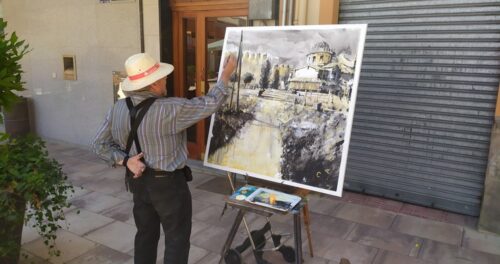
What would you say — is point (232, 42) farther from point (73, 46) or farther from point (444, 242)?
point (73, 46)

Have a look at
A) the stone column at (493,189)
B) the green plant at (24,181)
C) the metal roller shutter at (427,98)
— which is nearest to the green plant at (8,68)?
the green plant at (24,181)

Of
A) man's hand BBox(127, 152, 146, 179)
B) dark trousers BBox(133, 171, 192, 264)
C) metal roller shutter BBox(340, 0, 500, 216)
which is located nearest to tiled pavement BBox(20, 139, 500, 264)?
metal roller shutter BBox(340, 0, 500, 216)

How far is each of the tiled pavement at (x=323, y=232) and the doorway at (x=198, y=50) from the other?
143cm

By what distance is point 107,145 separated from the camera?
8.96 ft

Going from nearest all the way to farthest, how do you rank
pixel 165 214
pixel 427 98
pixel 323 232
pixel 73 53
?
pixel 165 214 → pixel 323 232 → pixel 427 98 → pixel 73 53

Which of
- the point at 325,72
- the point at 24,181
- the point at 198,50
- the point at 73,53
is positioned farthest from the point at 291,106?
the point at 73,53

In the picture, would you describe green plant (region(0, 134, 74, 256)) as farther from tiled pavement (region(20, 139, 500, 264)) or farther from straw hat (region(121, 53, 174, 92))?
straw hat (region(121, 53, 174, 92))

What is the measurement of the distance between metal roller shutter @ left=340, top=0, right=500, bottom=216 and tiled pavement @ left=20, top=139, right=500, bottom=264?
35 centimetres

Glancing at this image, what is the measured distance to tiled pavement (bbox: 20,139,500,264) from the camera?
3.54 metres

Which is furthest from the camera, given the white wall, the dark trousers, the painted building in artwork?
the white wall

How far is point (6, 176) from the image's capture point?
271 centimetres

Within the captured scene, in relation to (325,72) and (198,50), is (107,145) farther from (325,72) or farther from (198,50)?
(198,50)

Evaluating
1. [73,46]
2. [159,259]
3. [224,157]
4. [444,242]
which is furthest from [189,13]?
[444,242]

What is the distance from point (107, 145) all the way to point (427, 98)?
353 centimetres
